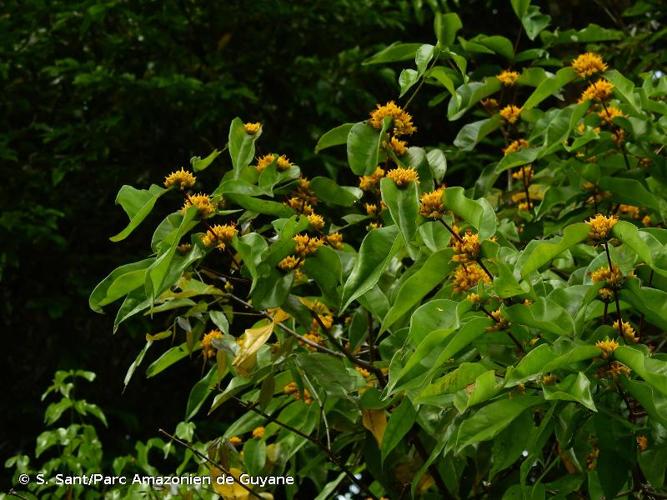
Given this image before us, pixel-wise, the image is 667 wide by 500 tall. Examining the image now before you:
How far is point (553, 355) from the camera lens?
131 centimetres

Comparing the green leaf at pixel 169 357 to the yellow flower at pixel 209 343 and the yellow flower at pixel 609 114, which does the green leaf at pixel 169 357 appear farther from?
the yellow flower at pixel 609 114

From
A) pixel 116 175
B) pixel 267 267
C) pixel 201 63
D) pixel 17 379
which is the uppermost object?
pixel 267 267

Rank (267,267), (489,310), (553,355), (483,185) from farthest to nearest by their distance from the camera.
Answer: (483,185) < (267,267) < (489,310) < (553,355)

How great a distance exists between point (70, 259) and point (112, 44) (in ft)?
3.16

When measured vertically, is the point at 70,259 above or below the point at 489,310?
below

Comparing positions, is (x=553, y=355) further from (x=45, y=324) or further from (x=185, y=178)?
(x=45, y=324)

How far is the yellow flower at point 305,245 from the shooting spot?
1.67 m

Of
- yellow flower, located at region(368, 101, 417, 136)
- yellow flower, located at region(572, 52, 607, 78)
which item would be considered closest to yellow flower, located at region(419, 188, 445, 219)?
yellow flower, located at region(368, 101, 417, 136)

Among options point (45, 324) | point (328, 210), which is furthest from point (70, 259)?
point (328, 210)

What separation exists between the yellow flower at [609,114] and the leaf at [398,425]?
899mm

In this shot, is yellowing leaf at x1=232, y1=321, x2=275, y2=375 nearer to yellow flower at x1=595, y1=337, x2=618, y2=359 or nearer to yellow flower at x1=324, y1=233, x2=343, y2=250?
yellow flower at x1=324, y1=233, x2=343, y2=250

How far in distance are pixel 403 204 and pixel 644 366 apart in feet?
1.49

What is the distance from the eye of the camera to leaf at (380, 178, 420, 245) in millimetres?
1473

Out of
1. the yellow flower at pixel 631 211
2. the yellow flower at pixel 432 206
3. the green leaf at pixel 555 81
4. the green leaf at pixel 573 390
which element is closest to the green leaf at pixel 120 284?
the yellow flower at pixel 432 206
